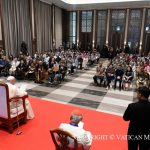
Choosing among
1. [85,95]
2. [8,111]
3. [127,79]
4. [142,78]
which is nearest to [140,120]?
[8,111]

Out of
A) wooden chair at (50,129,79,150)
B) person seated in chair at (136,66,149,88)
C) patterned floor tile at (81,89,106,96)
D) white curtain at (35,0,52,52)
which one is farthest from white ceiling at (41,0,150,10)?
wooden chair at (50,129,79,150)

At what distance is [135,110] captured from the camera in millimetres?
2168

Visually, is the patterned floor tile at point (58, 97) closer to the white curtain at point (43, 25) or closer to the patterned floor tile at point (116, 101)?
the patterned floor tile at point (116, 101)

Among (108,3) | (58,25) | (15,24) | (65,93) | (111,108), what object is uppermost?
(108,3)

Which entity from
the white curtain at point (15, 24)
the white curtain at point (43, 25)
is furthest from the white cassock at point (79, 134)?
the white curtain at point (43, 25)

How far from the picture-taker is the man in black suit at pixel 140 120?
2.15 metres

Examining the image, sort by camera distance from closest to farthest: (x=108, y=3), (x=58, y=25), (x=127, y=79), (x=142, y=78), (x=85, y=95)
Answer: (x=85, y=95) < (x=127, y=79) < (x=142, y=78) < (x=108, y=3) < (x=58, y=25)

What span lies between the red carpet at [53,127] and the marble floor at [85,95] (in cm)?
57

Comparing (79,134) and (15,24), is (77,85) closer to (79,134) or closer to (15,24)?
(79,134)

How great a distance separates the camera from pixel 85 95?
6.45 metres

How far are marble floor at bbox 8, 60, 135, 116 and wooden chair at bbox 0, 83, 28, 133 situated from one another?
1967mm

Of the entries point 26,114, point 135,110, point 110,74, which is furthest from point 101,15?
point 135,110

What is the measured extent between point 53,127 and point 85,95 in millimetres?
2673

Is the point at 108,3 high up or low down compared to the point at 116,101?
up
